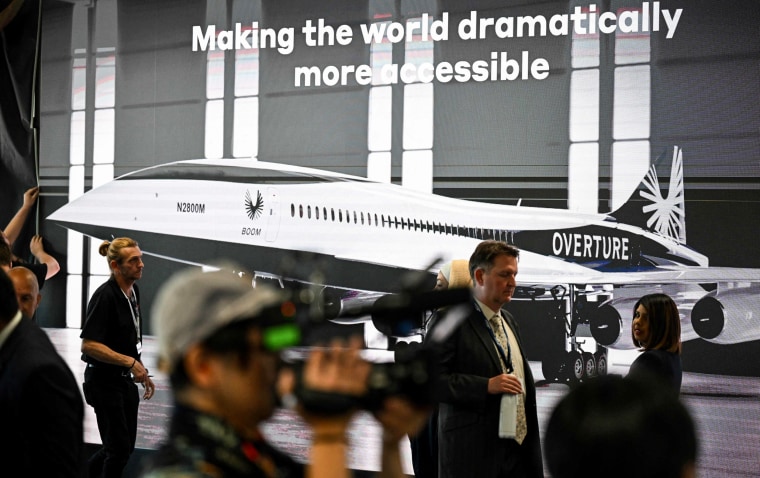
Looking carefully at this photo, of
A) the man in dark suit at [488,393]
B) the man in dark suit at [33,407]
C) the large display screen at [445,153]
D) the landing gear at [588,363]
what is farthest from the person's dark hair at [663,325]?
the man in dark suit at [33,407]

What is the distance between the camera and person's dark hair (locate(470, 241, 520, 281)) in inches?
157

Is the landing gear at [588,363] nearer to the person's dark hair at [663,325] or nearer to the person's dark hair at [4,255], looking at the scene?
the person's dark hair at [663,325]

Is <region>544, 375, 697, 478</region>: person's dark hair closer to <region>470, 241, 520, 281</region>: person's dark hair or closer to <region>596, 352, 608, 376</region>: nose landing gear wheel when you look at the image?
<region>470, 241, 520, 281</region>: person's dark hair

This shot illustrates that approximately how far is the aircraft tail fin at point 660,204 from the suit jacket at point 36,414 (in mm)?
4448

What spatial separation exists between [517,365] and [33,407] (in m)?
2.22

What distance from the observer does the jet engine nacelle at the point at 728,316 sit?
579 centimetres

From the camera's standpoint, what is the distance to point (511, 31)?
6395 mm

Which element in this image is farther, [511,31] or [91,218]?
[91,218]

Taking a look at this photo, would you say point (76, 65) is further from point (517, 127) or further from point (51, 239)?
point (517, 127)

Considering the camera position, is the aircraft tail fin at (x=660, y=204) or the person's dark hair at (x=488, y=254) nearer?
the person's dark hair at (x=488, y=254)

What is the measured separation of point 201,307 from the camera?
143cm

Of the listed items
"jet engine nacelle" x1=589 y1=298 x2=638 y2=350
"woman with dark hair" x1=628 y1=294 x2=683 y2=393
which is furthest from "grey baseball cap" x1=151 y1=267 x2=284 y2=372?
"jet engine nacelle" x1=589 y1=298 x2=638 y2=350

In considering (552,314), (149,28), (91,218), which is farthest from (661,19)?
(91,218)

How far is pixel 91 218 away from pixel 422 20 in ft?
10.2
